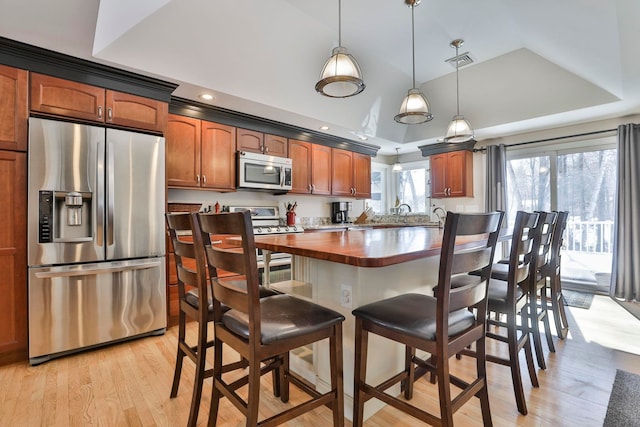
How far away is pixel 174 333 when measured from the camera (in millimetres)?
2828

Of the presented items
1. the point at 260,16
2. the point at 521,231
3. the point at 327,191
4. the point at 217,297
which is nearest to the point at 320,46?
the point at 260,16

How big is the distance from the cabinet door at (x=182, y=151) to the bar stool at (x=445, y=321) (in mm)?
2633

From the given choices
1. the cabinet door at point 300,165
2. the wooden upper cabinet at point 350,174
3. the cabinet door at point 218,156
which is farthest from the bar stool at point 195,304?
the wooden upper cabinet at point 350,174

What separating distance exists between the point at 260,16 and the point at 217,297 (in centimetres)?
261

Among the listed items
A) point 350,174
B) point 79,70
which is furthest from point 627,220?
point 79,70

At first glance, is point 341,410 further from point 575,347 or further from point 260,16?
point 260,16

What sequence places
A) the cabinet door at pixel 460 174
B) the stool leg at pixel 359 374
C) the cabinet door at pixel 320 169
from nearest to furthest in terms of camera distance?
the stool leg at pixel 359 374 < the cabinet door at pixel 320 169 < the cabinet door at pixel 460 174

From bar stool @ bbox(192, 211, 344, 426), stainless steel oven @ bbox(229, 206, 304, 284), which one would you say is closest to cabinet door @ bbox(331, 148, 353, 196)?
stainless steel oven @ bbox(229, 206, 304, 284)

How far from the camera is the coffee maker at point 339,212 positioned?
529 centimetres

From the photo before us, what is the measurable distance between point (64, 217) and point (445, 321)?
8.88ft

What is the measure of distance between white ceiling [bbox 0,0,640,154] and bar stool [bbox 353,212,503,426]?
7.87 feet

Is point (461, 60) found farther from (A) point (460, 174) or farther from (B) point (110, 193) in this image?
(B) point (110, 193)

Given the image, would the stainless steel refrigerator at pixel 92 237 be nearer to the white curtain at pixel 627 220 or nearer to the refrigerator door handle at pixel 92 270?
the refrigerator door handle at pixel 92 270

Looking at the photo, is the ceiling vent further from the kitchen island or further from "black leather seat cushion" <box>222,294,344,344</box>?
"black leather seat cushion" <box>222,294,344,344</box>
